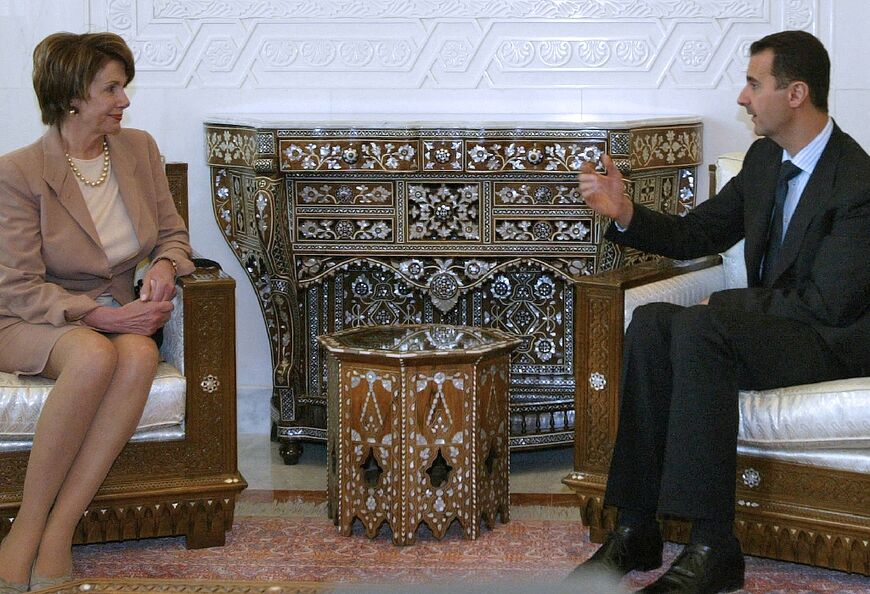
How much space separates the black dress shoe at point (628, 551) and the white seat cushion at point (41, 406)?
3.67 ft

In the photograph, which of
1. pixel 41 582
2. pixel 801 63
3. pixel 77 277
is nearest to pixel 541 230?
pixel 801 63

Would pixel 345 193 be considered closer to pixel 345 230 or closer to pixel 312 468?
pixel 345 230

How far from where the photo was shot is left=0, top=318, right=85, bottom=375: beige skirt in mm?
3066

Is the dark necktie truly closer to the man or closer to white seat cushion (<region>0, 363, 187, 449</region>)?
the man

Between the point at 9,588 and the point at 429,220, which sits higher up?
the point at 429,220

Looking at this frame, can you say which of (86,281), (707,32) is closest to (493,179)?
(707,32)

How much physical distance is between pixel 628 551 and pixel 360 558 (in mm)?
704

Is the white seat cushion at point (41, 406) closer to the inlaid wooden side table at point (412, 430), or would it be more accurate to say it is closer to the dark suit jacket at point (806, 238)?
the inlaid wooden side table at point (412, 430)

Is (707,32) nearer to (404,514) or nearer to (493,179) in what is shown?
(493,179)

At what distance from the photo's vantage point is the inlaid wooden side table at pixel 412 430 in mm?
3264

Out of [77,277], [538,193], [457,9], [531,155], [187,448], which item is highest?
[457,9]

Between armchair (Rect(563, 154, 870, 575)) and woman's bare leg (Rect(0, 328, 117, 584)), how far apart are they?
4.10 ft

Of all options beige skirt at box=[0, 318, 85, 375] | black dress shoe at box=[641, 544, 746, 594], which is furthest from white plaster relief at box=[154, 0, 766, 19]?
black dress shoe at box=[641, 544, 746, 594]

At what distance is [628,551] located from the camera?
3025mm
